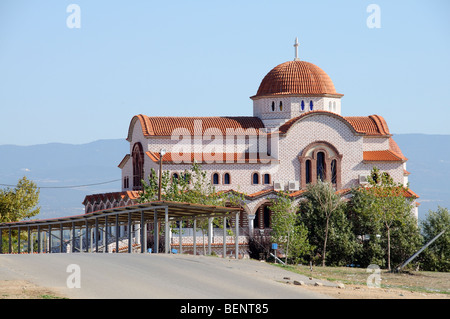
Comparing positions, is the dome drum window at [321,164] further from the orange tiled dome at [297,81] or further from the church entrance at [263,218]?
the orange tiled dome at [297,81]

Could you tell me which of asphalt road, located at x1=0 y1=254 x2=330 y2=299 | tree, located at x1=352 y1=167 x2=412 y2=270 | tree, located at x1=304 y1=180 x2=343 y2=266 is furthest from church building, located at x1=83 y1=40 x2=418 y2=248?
asphalt road, located at x1=0 y1=254 x2=330 y2=299

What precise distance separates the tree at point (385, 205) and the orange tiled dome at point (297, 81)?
10.4 metres

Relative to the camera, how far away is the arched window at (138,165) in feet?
215

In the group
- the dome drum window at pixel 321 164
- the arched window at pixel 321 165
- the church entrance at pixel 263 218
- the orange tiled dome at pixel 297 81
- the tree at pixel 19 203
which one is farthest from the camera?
the orange tiled dome at pixel 297 81

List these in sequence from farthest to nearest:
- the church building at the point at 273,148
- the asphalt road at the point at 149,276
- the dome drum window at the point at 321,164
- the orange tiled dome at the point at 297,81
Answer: the orange tiled dome at the point at 297,81 < the dome drum window at the point at 321,164 < the church building at the point at 273,148 < the asphalt road at the point at 149,276

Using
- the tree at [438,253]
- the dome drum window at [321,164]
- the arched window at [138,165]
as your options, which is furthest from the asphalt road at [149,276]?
the arched window at [138,165]

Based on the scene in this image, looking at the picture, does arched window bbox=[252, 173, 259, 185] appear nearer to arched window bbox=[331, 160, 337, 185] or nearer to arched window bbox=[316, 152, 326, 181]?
arched window bbox=[316, 152, 326, 181]

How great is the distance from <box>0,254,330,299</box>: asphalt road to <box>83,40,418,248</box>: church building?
27.9 m

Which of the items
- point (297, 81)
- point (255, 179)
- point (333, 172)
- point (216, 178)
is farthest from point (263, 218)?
point (297, 81)

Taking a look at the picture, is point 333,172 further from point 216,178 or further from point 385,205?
point 385,205

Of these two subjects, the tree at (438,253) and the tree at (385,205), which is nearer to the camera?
Answer: the tree at (385,205)

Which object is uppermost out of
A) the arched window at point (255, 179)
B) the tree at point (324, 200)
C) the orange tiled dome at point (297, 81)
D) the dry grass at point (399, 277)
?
the orange tiled dome at point (297, 81)

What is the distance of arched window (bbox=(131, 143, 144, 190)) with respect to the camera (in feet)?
215
